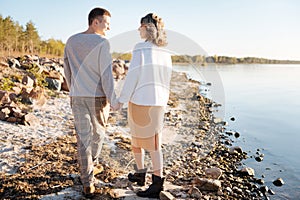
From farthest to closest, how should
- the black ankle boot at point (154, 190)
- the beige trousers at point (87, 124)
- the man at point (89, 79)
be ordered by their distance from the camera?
the black ankle boot at point (154, 190) → the beige trousers at point (87, 124) → the man at point (89, 79)

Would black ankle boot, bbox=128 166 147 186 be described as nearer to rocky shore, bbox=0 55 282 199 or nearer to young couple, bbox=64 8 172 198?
rocky shore, bbox=0 55 282 199

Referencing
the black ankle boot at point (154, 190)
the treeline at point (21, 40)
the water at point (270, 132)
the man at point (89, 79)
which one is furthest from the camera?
the treeline at point (21, 40)

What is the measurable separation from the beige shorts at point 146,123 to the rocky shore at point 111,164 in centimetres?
54

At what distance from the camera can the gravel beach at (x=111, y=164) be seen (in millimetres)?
2834

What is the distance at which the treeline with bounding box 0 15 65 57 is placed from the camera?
18531 millimetres

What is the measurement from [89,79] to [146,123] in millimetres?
634

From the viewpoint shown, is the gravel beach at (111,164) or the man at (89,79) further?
the gravel beach at (111,164)

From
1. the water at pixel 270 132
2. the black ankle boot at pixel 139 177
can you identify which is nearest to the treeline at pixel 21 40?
the water at pixel 270 132

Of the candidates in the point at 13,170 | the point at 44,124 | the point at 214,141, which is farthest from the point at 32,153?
the point at 214,141

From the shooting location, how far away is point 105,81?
8.09ft

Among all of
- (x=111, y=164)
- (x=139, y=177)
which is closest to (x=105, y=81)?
(x=139, y=177)

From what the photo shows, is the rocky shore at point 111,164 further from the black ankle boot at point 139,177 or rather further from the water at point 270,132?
the water at point 270,132

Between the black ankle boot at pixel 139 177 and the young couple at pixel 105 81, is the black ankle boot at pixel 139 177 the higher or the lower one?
the lower one

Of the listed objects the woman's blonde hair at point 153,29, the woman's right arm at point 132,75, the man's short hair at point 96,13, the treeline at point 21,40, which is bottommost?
the woman's right arm at point 132,75
